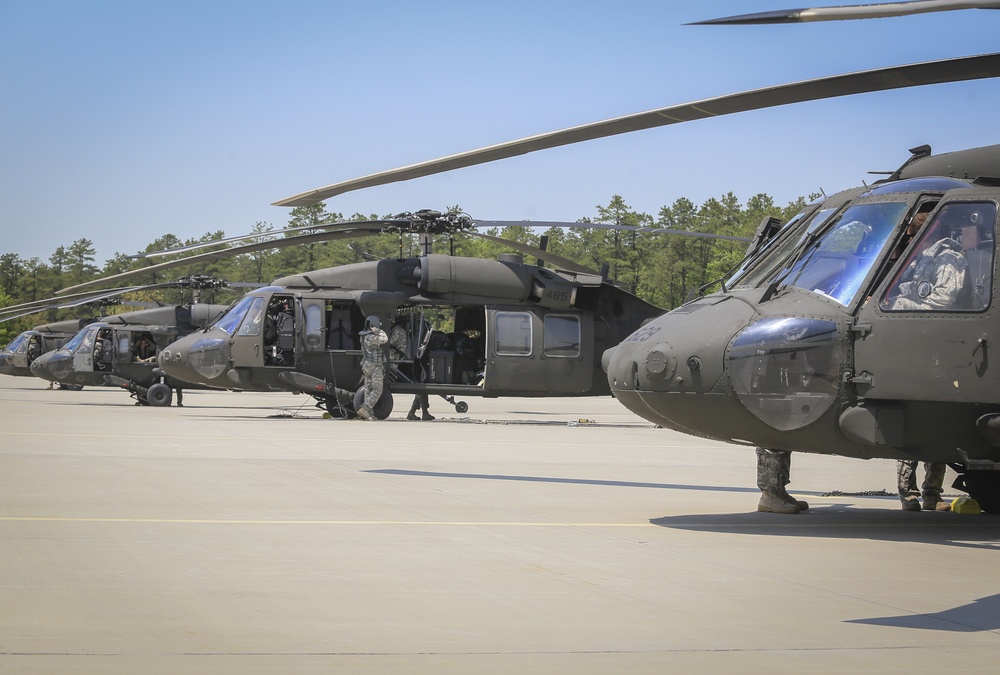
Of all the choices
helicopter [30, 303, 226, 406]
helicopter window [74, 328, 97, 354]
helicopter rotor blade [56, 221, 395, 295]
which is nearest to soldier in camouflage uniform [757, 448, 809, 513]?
helicopter rotor blade [56, 221, 395, 295]

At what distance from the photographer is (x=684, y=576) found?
643 cm

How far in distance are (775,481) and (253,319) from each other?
14506 millimetres

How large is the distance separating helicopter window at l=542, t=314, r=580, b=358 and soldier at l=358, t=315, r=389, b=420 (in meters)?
3.09

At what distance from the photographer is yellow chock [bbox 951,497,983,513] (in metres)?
9.98

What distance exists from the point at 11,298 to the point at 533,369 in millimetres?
104093

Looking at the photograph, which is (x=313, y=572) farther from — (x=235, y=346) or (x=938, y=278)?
(x=235, y=346)

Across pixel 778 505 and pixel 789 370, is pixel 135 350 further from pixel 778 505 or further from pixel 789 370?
pixel 789 370

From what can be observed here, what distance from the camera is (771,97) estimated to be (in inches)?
303

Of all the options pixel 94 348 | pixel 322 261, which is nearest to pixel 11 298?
pixel 322 261

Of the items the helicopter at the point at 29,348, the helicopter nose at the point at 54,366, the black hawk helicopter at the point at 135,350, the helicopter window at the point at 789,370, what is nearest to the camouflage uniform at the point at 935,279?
the helicopter window at the point at 789,370

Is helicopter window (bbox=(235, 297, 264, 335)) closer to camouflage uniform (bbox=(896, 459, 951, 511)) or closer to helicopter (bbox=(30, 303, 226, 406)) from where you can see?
helicopter (bbox=(30, 303, 226, 406))

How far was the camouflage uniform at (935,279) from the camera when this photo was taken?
25.8 feet

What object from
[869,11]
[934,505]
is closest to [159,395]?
[934,505]

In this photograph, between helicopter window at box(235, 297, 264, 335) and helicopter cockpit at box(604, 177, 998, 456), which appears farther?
helicopter window at box(235, 297, 264, 335)
